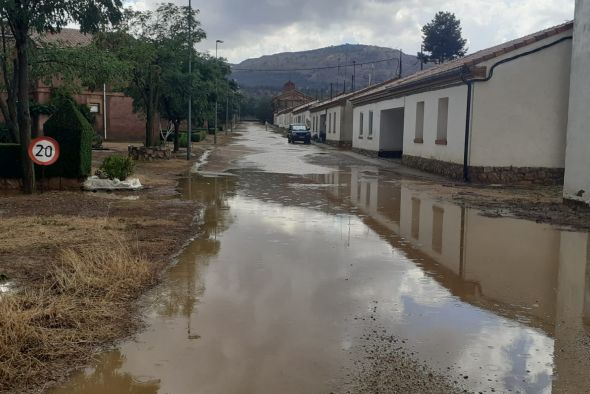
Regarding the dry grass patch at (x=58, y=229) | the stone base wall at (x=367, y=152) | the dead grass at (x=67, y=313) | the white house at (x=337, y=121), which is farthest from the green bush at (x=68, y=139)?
the white house at (x=337, y=121)

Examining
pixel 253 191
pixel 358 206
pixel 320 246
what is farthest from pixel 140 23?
pixel 320 246

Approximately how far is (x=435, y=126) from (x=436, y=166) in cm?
159

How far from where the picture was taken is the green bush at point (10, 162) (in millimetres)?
13508

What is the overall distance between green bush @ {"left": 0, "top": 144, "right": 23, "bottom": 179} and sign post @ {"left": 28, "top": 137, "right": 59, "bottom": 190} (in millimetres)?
1798

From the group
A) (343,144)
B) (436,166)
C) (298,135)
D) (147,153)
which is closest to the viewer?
(436,166)

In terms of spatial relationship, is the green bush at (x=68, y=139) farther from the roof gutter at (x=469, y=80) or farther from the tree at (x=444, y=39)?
the tree at (x=444, y=39)

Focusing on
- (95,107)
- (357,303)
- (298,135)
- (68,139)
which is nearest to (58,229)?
(357,303)

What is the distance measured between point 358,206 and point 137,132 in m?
32.3

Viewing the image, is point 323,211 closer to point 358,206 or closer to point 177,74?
point 358,206

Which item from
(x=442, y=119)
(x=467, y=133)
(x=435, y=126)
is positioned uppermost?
(x=442, y=119)

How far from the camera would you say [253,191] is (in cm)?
1519

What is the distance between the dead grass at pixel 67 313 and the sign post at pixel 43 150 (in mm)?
5963

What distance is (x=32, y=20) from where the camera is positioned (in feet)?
38.5

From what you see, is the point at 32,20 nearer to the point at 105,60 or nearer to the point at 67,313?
A: the point at 105,60
